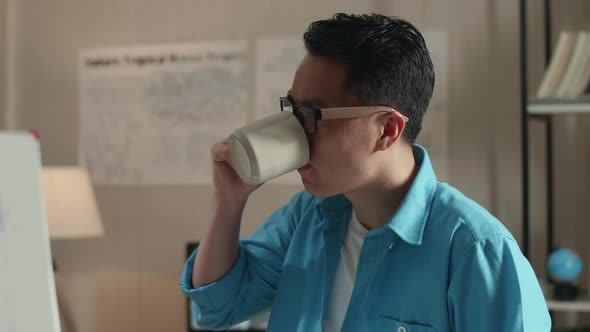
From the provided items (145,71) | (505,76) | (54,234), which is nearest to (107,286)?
(54,234)

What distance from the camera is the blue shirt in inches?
34.3

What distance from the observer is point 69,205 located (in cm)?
242

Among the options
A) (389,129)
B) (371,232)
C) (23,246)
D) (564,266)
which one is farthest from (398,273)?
(564,266)

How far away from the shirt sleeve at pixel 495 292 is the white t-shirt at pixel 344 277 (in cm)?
21

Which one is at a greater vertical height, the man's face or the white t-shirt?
the man's face

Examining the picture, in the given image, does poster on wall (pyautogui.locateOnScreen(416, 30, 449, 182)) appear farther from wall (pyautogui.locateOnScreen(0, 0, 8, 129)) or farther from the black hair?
wall (pyautogui.locateOnScreen(0, 0, 8, 129))

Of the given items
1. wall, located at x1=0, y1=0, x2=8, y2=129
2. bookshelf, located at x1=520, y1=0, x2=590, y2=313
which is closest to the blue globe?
bookshelf, located at x1=520, y1=0, x2=590, y2=313

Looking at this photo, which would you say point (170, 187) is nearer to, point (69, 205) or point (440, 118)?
point (69, 205)

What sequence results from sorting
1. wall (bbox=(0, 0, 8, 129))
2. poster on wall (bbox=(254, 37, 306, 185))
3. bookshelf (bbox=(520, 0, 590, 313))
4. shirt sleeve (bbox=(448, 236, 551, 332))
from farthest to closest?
wall (bbox=(0, 0, 8, 129)) → poster on wall (bbox=(254, 37, 306, 185)) → bookshelf (bbox=(520, 0, 590, 313)) → shirt sleeve (bbox=(448, 236, 551, 332))

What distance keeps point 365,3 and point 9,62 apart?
5.43 ft

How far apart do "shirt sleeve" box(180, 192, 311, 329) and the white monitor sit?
0.28 m

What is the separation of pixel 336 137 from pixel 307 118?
58 mm

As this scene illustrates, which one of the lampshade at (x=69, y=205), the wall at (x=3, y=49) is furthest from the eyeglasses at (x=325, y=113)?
the wall at (x=3, y=49)

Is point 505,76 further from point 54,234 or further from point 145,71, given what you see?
point 54,234
